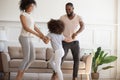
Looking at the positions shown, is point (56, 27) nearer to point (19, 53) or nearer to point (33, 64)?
point (33, 64)

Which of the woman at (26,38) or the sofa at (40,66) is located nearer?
the woman at (26,38)

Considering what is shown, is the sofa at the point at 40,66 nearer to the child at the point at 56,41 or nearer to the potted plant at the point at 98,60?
the potted plant at the point at 98,60

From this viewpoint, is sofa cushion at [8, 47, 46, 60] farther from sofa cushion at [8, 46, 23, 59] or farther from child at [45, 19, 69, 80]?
child at [45, 19, 69, 80]

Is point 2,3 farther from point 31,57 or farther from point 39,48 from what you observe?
point 31,57

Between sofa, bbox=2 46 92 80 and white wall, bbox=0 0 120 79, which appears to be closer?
sofa, bbox=2 46 92 80

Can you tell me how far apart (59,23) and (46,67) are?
1.54 m

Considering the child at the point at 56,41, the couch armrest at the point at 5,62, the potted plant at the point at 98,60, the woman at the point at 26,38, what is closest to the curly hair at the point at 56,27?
the child at the point at 56,41

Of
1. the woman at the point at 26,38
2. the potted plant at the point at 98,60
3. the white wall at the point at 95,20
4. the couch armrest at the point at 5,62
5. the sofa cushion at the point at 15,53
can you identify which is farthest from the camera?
the white wall at the point at 95,20

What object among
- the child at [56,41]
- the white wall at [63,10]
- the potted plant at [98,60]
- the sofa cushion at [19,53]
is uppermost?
the white wall at [63,10]

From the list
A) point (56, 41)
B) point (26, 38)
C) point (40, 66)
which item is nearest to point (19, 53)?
point (40, 66)

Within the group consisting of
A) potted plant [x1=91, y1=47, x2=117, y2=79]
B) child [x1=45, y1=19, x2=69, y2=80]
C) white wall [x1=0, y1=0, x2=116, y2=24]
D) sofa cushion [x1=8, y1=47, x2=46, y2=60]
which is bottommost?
potted plant [x1=91, y1=47, x2=117, y2=79]

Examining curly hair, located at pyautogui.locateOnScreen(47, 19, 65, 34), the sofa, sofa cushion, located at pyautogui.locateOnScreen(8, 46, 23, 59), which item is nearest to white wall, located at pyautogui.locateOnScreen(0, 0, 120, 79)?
sofa cushion, located at pyautogui.locateOnScreen(8, 46, 23, 59)

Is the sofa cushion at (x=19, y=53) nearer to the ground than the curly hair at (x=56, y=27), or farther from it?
nearer to the ground

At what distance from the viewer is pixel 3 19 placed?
590 cm
